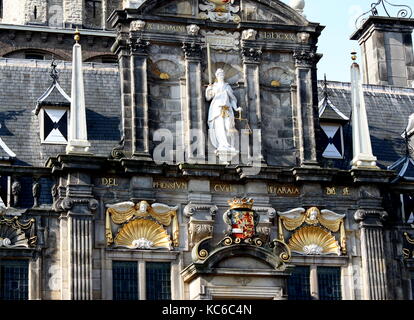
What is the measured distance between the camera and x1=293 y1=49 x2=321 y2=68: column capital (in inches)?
2174

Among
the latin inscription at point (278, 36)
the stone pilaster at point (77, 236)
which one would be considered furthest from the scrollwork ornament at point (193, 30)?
the stone pilaster at point (77, 236)

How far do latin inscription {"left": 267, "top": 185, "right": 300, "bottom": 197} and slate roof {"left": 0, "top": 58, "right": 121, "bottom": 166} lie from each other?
18.1 feet

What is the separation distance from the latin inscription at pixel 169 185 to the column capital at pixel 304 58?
20.4ft

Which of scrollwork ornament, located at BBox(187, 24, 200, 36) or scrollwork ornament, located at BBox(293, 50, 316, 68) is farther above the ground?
scrollwork ornament, located at BBox(187, 24, 200, 36)

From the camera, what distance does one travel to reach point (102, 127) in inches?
2146

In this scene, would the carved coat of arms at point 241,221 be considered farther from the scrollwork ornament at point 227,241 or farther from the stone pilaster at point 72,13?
the stone pilaster at point 72,13

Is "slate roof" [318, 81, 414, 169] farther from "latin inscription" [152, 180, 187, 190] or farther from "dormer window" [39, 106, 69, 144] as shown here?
"dormer window" [39, 106, 69, 144]

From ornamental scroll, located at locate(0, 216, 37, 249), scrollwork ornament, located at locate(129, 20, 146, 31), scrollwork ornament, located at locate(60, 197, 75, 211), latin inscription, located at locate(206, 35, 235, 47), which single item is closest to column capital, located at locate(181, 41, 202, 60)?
latin inscription, located at locate(206, 35, 235, 47)

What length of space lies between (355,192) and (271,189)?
301 centimetres

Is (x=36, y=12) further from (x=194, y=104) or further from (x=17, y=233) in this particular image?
(x=17, y=233)

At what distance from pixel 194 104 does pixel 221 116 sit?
1018mm

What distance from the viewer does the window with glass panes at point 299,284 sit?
5266cm

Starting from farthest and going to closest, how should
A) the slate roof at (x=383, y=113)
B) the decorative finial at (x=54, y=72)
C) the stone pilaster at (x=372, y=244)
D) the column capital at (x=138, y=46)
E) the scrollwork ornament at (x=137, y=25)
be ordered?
the slate roof at (x=383, y=113) → the decorative finial at (x=54, y=72) → the scrollwork ornament at (x=137, y=25) → the column capital at (x=138, y=46) → the stone pilaster at (x=372, y=244)
